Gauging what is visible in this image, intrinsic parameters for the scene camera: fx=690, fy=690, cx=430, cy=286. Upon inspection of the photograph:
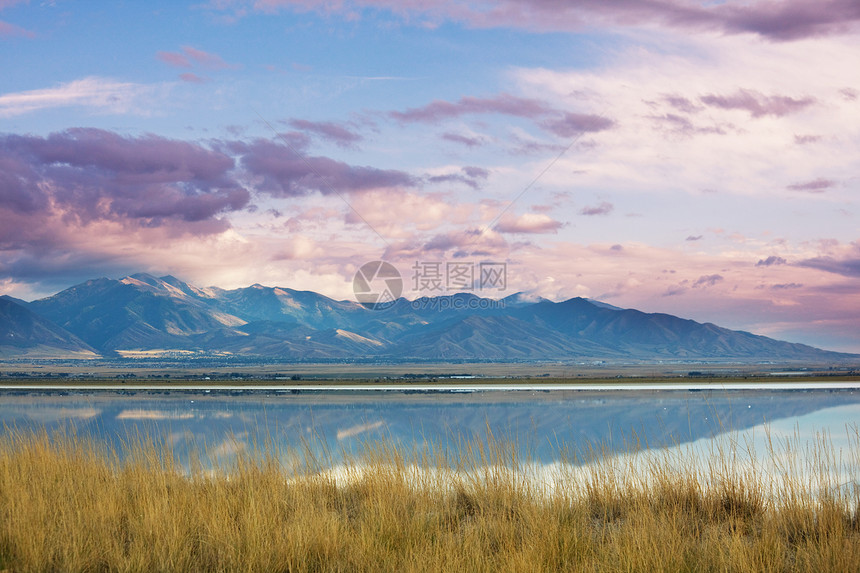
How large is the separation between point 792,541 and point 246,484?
560cm

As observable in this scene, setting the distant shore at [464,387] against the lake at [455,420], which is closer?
the lake at [455,420]

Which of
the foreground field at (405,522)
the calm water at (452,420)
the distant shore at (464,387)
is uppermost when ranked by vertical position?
the foreground field at (405,522)

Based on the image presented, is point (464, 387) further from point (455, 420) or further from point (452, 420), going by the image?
point (455, 420)

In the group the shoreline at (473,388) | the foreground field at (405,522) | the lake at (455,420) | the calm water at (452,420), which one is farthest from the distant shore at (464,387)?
the foreground field at (405,522)

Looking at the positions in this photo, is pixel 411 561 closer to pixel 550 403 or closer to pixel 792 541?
pixel 792 541

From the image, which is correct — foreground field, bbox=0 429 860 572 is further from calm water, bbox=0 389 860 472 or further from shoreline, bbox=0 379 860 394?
shoreline, bbox=0 379 860 394

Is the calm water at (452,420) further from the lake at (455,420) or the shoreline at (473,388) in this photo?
the shoreline at (473,388)

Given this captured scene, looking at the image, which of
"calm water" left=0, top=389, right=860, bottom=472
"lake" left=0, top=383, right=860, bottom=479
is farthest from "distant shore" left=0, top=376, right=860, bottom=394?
"lake" left=0, top=383, right=860, bottom=479

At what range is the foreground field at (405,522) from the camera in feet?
18.2

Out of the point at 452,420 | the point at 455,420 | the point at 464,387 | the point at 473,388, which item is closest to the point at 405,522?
the point at 455,420

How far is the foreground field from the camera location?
18.2ft

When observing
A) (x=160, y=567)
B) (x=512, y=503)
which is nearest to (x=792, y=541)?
(x=512, y=503)

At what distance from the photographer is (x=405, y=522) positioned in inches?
261

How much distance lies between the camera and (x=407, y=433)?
1923 centimetres
